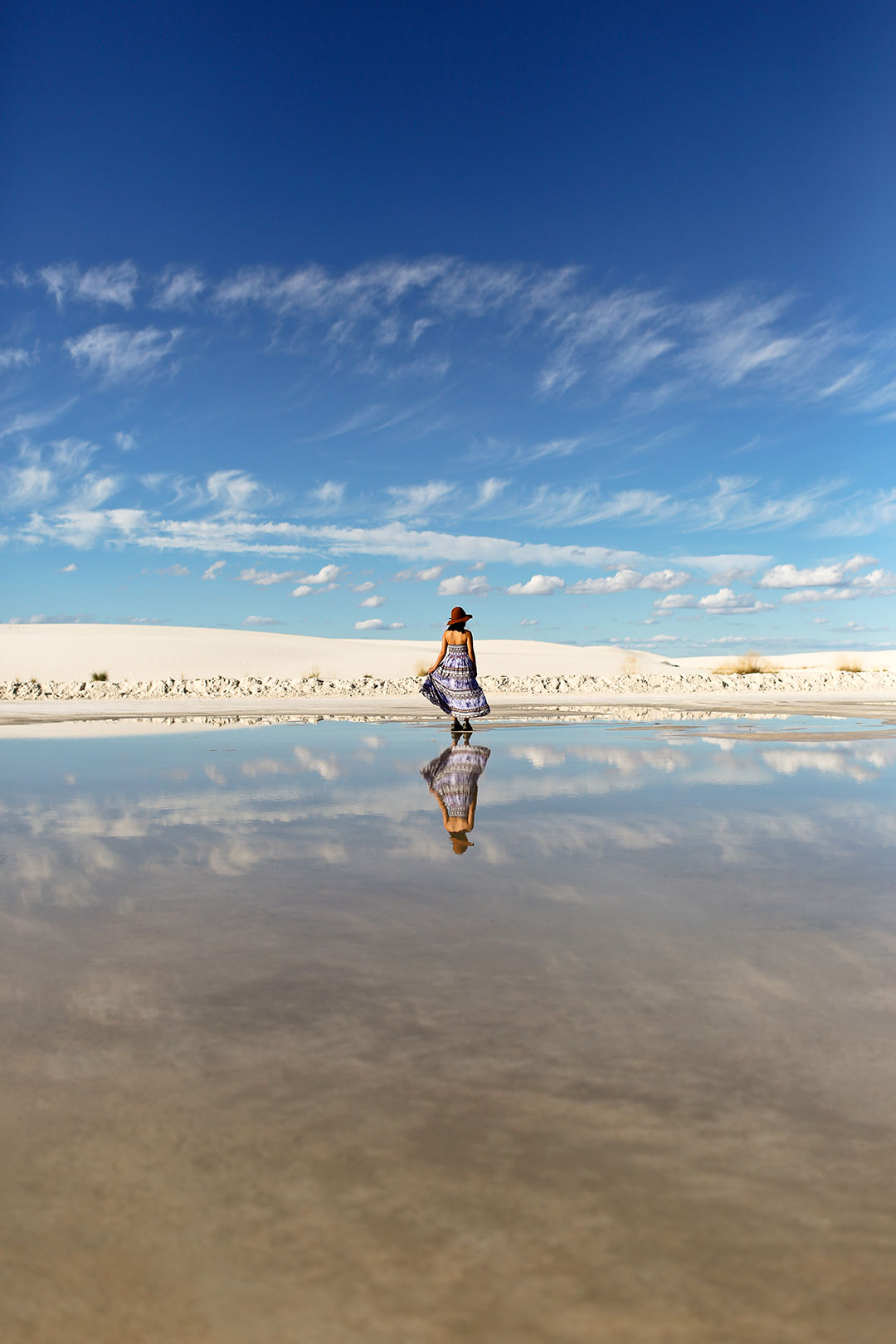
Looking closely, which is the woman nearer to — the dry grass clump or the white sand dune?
the white sand dune

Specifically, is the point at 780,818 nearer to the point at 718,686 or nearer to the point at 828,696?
the point at 828,696

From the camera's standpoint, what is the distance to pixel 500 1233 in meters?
1.79

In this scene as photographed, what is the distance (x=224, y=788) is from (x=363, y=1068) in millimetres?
5519

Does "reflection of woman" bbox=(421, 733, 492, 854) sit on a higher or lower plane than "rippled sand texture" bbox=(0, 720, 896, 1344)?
higher

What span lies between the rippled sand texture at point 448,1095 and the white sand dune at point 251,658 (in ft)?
102

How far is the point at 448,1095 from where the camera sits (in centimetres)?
232

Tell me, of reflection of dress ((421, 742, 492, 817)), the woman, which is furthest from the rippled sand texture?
the woman

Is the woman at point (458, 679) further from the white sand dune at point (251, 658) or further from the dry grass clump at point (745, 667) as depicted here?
the dry grass clump at point (745, 667)

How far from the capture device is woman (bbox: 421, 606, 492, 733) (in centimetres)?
1466

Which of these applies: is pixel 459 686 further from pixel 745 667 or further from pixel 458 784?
pixel 745 667

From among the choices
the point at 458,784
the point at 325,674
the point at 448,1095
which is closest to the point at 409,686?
the point at 325,674

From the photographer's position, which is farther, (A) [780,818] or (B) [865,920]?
(A) [780,818]

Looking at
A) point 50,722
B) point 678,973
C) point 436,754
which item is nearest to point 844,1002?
point 678,973

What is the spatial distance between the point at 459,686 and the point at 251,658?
42.9m
